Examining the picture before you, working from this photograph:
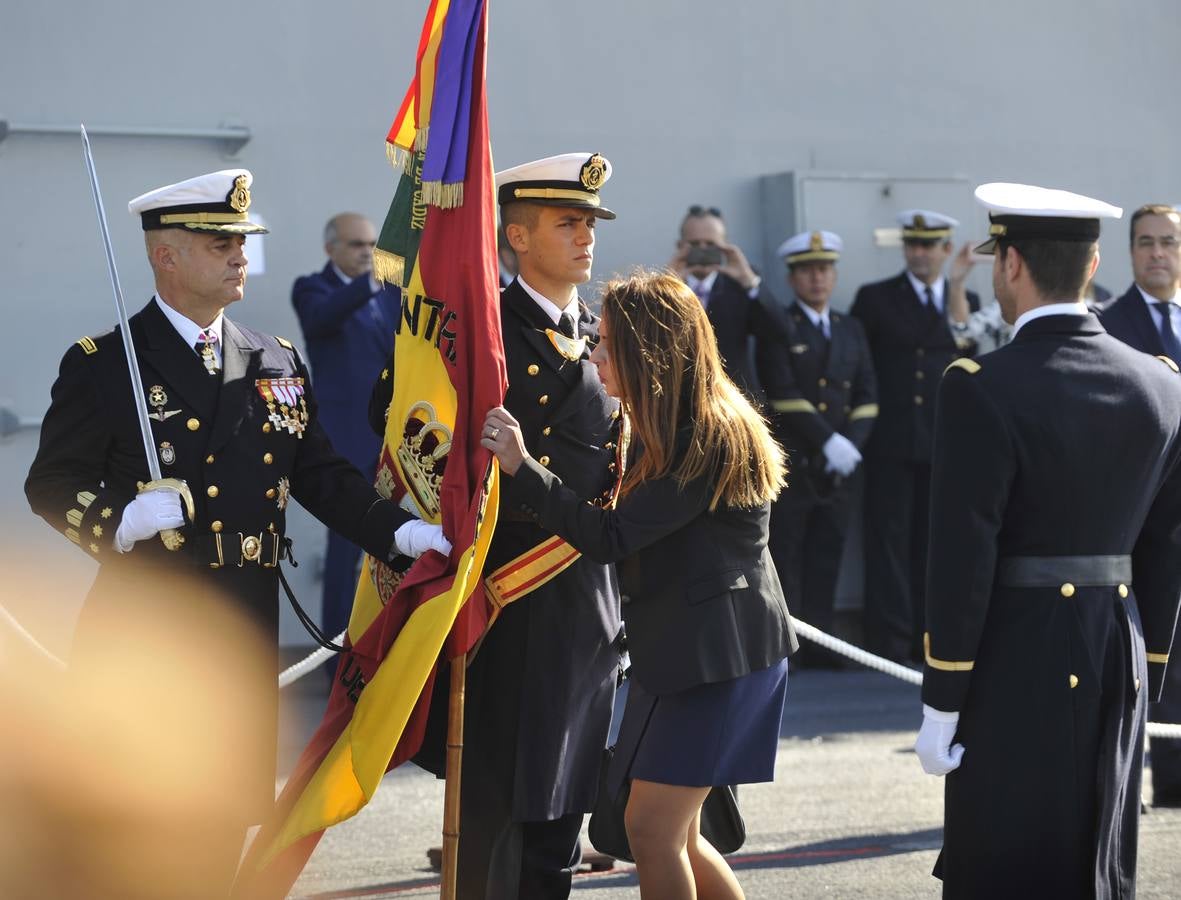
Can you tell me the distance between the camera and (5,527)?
313 inches

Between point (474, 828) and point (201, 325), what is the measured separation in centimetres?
149

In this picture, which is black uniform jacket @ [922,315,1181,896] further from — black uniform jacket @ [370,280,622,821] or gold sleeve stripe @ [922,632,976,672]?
black uniform jacket @ [370,280,622,821]

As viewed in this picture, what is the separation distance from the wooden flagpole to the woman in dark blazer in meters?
0.40

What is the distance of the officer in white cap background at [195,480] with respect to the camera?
420cm

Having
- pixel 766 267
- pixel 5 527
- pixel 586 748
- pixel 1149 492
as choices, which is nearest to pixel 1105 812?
pixel 1149 492

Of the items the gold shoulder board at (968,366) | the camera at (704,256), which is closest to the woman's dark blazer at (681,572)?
the gold shoulder board at (968,366)

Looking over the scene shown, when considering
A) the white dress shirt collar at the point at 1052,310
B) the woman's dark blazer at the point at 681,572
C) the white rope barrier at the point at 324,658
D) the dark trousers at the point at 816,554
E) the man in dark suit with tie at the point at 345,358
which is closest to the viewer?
the white dress shirt collar at the point at 1052,310

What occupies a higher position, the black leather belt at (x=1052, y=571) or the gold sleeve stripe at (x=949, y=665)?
the black leather belt at (x=1052, y=571)

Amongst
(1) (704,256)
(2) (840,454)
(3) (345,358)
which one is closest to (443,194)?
(3) (345,358)

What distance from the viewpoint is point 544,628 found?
14.2 feet

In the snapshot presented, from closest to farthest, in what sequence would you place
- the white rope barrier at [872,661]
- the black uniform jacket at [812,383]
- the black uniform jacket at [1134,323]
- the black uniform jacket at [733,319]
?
the white rope barrier at [872,661]
the black uniform jacket at [1134,323]
the black uniform jacket at [733,319]
the black uniform jacket at [812,383]

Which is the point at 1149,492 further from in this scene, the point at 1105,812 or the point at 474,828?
the point at 474,828

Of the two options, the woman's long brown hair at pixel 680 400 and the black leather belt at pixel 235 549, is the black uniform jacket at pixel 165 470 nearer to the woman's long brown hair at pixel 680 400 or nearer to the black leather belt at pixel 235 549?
the black leather belt at pixel 235 549

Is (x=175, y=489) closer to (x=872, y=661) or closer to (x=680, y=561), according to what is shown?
(x=680, y=561)
